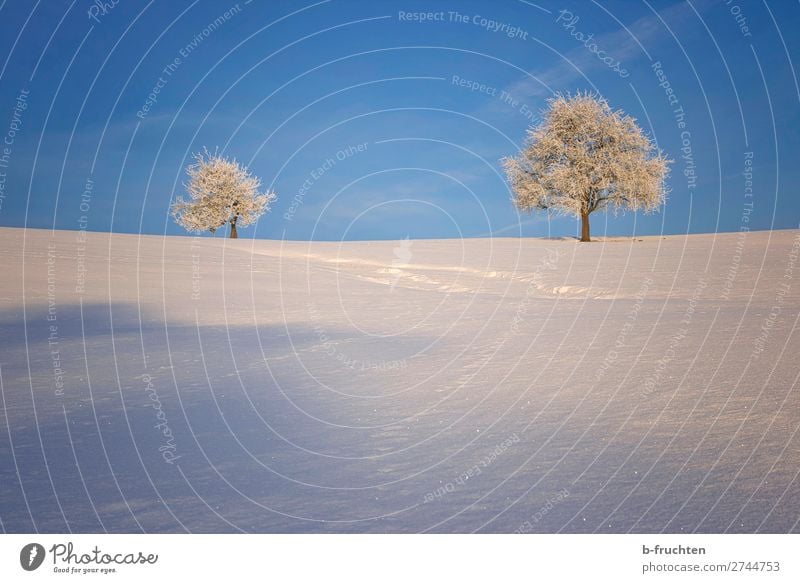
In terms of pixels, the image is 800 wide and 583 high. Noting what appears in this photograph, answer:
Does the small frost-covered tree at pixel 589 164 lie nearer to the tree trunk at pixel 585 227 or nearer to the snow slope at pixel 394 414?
the tree trunk at pixel 585 227

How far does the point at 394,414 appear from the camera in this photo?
6199mm

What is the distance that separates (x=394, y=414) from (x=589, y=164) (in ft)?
139

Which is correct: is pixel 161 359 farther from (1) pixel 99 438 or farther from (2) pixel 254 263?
(2) pixel 254 263

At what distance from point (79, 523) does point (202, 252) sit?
2292 cm

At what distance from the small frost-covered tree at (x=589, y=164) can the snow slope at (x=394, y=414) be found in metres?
31.1

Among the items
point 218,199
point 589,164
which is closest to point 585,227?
point 589,164

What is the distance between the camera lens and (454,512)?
3.88 metres

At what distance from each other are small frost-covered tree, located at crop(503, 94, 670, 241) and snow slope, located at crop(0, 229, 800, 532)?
31140 mm

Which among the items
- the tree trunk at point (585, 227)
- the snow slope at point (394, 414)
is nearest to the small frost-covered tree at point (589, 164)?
the tree trunk at point (585, 227)

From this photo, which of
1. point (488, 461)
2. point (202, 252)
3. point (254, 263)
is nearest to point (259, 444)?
point (488, 461)

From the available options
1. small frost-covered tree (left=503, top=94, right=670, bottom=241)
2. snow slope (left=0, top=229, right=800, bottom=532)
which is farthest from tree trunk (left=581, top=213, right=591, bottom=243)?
snow slope (left=0, top=229, right=800, bottom=532)

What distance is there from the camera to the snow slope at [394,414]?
12.9 feet

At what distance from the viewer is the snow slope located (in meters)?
3.94

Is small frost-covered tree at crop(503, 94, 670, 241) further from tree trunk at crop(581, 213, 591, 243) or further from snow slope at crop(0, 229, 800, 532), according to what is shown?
snow slope at crop(0, 229, 800, 532)
